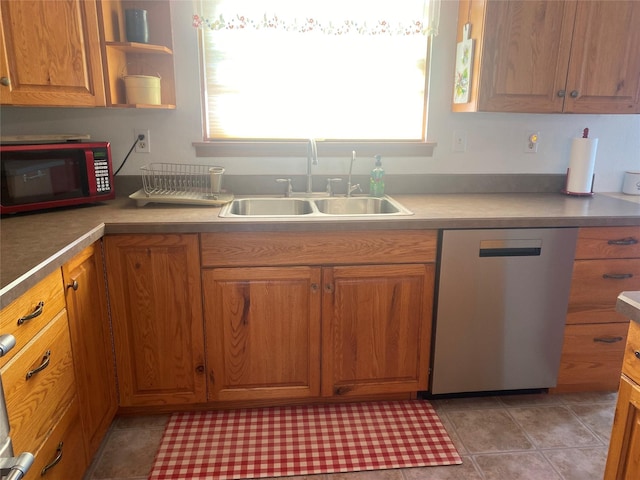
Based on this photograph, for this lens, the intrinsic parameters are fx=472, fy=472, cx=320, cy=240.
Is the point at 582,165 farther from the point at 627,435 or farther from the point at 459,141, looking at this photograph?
the point at 627,435

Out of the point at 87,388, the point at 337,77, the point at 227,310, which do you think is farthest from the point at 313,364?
the point at 337,77

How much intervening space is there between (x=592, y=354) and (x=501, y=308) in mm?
512

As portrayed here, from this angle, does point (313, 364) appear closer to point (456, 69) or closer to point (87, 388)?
point (87, 388)

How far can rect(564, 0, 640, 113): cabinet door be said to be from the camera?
2057mm

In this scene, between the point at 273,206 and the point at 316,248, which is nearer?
the point at 316,248

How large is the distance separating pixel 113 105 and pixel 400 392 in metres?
1.79

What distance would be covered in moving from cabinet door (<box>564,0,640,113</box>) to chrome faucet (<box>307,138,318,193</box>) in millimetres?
1160

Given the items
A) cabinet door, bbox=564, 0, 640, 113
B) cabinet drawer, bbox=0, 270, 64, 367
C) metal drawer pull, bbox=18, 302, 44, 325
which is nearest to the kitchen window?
cabinet door, bbox=564, 0, 640, 113

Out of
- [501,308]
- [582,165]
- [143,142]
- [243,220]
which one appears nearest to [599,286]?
[501,308]

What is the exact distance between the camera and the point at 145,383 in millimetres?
1965

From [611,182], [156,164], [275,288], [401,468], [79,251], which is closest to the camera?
[79,251]

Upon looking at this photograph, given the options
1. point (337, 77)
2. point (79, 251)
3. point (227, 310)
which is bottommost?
point (227, 310)

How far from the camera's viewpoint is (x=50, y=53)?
1809 mm

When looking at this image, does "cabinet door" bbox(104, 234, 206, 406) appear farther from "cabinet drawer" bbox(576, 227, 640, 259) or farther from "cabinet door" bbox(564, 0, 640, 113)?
"cabinet door" bbox(564, 0, 640, 113)
